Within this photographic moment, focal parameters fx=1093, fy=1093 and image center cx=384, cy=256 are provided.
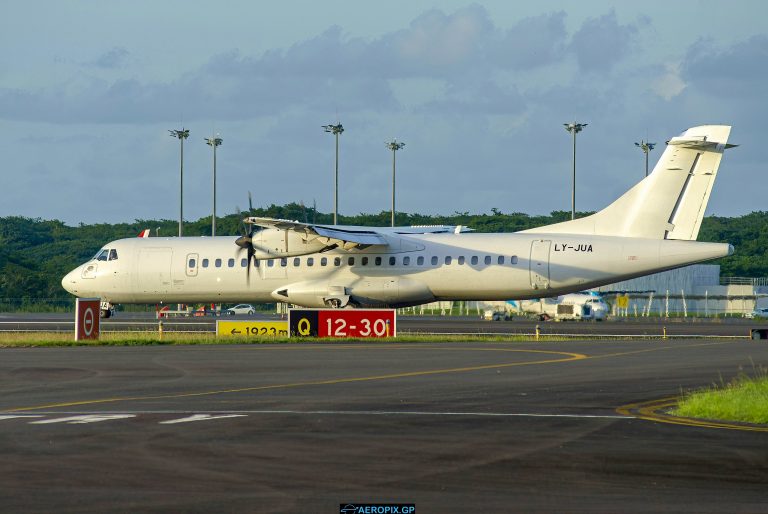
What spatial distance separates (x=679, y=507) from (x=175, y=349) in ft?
97.7

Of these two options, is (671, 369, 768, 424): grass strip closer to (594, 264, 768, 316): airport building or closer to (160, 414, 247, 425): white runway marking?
(160, 414, 247, 425): white runway marking

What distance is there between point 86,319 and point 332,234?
38.6 ft

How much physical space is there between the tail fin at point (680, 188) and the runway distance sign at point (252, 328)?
1567 cm

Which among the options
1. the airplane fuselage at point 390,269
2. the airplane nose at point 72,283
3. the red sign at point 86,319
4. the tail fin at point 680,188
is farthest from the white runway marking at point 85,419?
the airplane nose at point 72,283

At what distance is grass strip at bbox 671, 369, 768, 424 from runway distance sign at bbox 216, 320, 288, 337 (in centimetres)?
2651

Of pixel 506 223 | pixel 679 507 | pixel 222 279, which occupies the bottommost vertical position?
pixel 679 507

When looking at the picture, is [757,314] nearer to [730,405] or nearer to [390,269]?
[390,269]

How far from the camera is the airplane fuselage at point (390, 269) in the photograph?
47.4 m

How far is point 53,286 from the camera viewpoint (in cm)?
10519

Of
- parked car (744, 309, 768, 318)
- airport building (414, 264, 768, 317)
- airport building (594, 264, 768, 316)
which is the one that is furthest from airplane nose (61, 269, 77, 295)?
parked car (744, 309, 768, 318)

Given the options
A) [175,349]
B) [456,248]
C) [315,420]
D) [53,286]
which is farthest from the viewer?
[53,286]

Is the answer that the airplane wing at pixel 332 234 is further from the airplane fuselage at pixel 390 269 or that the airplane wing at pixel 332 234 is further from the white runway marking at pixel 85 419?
the white runway marking at pixel 85 419

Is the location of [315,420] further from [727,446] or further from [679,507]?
[679,507]

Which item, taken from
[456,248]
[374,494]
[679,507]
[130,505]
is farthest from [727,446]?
[456,248]
